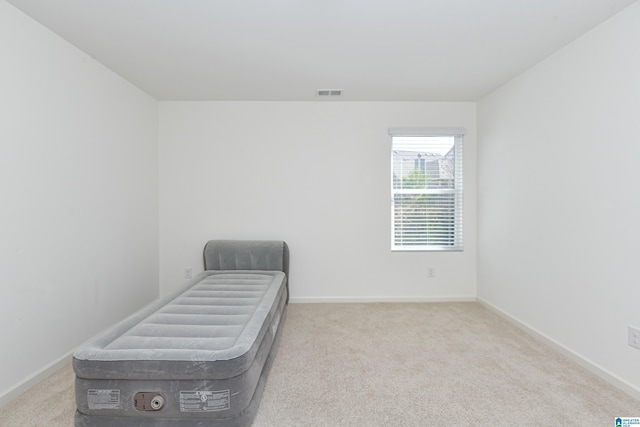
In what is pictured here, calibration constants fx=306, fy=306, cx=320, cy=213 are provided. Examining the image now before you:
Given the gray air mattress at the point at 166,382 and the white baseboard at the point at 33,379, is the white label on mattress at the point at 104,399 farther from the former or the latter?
the white baseboard at the point at 33,379

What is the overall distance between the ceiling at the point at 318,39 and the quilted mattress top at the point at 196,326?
2015 mm

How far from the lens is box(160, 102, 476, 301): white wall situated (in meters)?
3.72

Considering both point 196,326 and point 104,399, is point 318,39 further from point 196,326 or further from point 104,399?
point 104,399

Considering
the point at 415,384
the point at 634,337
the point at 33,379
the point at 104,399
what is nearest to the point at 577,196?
the point at 634,337

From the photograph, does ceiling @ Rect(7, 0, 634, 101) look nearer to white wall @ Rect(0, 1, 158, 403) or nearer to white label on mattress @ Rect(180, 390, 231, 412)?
white wall @ Rect(0, 1, 158, 403)

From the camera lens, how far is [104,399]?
5.02ft

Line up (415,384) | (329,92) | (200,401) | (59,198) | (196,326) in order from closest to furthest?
(200,401) < (196,326) < (415,384) < (59,198) < (329,92)

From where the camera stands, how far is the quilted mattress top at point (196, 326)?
1558 mm

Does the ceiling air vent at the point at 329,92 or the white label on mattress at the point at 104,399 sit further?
the ceiling air vent at the point at 329,92

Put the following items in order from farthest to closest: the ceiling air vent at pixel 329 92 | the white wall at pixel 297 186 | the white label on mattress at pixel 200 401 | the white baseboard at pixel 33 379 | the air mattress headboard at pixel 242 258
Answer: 1. the white wall at pixel 297 186
2. the air mattress headboard at pixel 242 258
3. the ceiling air vent at pixel 329 92
4. the white baseboard at pixel 33 379
5. the white label on mattress at pixel 200 401

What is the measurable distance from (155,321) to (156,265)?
188 centimetres

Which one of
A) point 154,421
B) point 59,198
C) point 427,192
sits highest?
point 427,192

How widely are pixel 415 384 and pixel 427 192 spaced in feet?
7.78

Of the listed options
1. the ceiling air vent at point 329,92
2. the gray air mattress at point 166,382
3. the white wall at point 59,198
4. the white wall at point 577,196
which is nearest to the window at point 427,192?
the white wall at point 577,196
